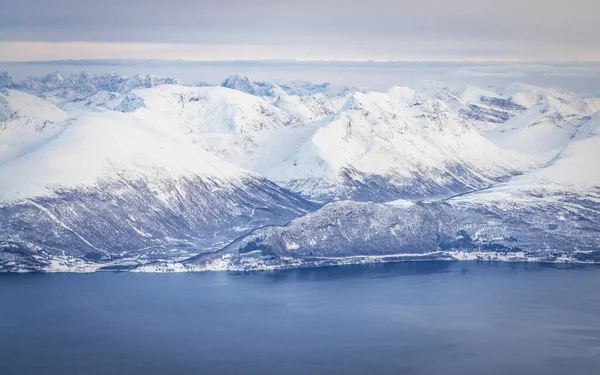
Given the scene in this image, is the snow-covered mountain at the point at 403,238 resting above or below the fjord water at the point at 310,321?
above

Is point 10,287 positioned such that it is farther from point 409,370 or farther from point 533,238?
point 533,238

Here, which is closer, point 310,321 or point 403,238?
point 310,321

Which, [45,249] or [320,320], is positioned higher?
[45,249]

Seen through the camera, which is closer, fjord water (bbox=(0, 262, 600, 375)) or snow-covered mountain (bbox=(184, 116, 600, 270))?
fjord water (bbox=(0, 262, 600, 375))

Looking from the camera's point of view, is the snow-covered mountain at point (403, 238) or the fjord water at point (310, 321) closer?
the fjord water at point (310, 321)

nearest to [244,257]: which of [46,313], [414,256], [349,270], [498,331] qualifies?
[349,270]

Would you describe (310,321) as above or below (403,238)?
below

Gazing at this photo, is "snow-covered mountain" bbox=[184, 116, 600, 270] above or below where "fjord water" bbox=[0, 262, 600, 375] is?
above

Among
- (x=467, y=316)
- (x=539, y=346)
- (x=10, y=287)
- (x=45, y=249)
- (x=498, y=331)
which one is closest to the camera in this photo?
(x=539, y=346)
